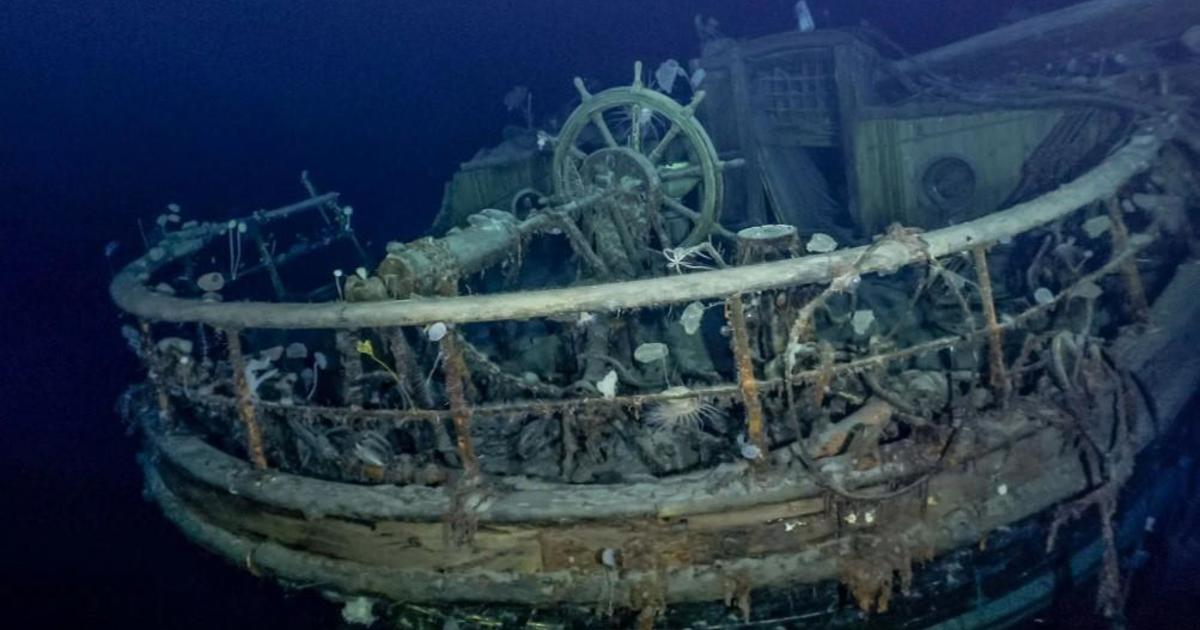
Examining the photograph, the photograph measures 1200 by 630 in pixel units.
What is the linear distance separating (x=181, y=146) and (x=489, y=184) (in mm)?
18718

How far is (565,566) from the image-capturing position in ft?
11.8

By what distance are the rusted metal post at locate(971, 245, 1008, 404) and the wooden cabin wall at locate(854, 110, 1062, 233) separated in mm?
4922

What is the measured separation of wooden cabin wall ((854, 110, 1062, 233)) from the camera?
764cm

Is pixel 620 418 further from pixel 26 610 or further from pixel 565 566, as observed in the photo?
pixel 26 610

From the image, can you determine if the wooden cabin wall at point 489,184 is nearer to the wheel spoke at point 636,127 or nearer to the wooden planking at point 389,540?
the wheel spoke at point 636,127

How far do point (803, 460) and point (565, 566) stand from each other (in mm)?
1217

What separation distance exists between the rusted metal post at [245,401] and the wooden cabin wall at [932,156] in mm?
6801

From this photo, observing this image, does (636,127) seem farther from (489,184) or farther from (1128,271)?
(1128,271)

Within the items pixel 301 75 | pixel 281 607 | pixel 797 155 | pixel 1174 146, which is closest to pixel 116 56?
pixel 301 75

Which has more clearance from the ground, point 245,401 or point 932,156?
point 932,156

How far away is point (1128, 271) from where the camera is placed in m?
4.21

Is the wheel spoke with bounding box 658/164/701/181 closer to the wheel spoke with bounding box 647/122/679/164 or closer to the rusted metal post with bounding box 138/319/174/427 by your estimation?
the wheel spoke with bounding box 647/122/679/164

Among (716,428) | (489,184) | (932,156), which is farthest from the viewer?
(489,184)

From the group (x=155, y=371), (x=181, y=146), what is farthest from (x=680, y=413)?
(x=181, y=146)
